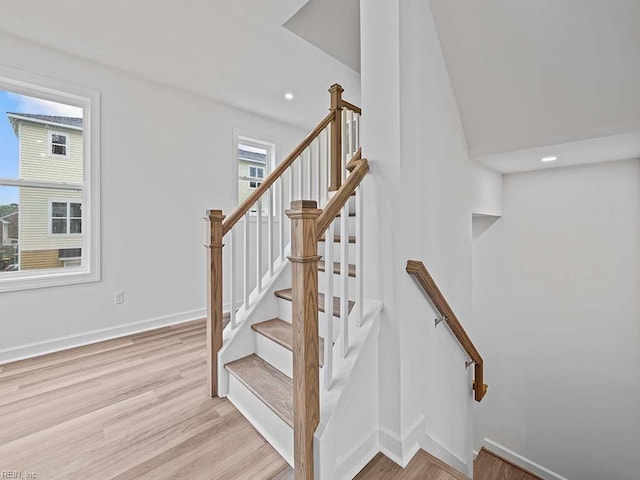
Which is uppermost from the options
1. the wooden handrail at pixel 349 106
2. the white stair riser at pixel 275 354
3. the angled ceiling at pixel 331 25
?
the angled ceiling at pixel 331 25

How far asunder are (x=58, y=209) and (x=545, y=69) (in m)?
3.88

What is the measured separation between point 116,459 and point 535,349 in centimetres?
359

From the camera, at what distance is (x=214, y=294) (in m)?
1.87

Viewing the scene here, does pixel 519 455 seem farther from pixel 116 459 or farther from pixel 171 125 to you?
pixel 171 125

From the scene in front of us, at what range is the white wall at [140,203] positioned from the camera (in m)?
2.58

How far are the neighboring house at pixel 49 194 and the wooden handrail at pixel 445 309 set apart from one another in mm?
3078

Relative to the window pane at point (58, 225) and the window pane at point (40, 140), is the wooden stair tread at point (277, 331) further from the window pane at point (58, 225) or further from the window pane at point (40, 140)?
the window pane at point (40, 140)

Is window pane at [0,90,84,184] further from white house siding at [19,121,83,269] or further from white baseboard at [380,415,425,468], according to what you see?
white baseboard at [380,415,425,468]

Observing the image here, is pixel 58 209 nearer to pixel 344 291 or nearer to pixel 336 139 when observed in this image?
pixel 336 139

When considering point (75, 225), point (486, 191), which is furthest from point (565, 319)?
point (75, 225)

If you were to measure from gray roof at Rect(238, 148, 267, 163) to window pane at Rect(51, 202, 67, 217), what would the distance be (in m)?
1.96

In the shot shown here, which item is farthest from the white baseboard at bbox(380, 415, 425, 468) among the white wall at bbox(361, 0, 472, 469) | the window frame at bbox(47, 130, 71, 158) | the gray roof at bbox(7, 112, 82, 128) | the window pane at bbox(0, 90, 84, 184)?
the gray roof at bbox(7, 112, 82, 128)

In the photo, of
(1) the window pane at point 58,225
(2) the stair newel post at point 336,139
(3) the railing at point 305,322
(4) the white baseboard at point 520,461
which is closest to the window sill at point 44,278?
(1) the window pane at point 58,225

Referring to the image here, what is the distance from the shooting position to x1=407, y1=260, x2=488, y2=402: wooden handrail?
1.51 meters
